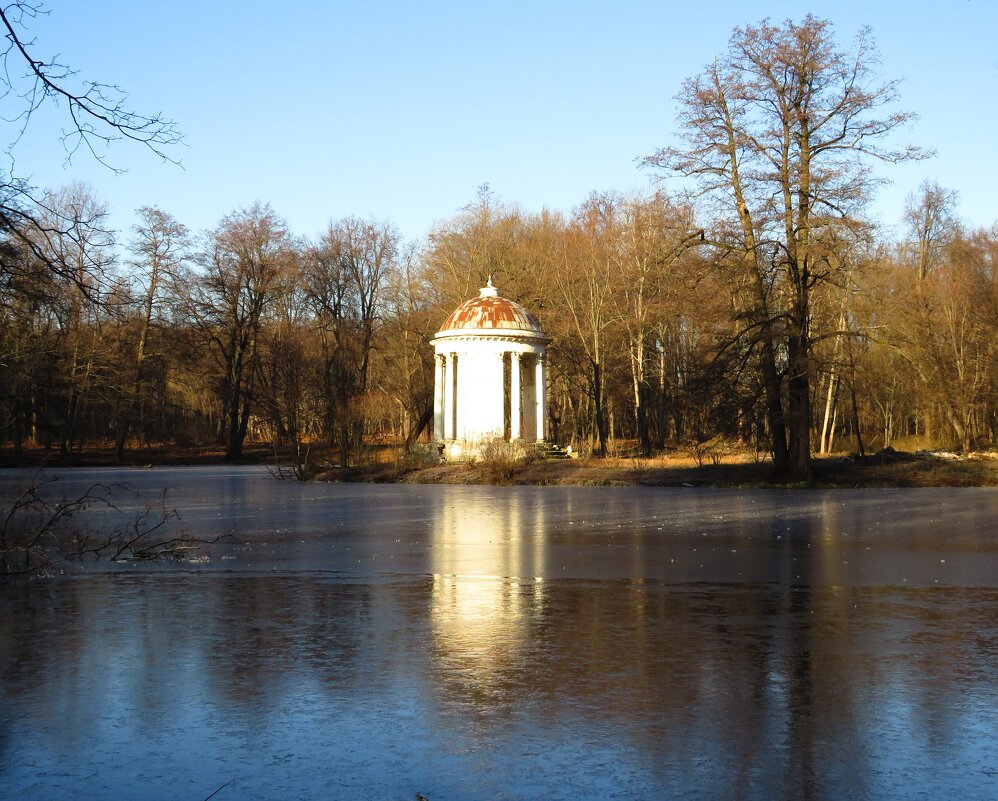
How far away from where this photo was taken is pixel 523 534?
1856 centimetres

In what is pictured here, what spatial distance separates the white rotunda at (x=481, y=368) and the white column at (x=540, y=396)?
20.7 inches

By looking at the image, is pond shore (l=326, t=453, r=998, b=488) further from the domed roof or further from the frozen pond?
the frozen pond

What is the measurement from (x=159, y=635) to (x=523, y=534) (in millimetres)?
9902

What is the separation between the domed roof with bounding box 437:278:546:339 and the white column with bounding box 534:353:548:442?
5.03 ft

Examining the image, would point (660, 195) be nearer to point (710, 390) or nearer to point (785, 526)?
point (710, 390)

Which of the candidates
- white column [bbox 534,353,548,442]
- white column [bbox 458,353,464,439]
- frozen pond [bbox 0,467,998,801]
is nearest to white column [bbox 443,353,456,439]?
white column [bbox 458,353,464,439]

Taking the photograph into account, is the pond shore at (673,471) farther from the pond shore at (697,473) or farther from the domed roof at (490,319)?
the domed roof at (490,319)

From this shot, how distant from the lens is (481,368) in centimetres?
4922

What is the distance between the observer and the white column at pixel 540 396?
5153 cm

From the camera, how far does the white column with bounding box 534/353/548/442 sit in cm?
5153

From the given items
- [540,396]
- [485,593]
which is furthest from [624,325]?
[485,593]

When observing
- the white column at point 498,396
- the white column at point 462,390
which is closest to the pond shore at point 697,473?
the white column at point 498,396

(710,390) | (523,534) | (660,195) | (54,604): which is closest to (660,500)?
(710,390)

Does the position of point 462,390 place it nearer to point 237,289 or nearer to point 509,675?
point 237,289
